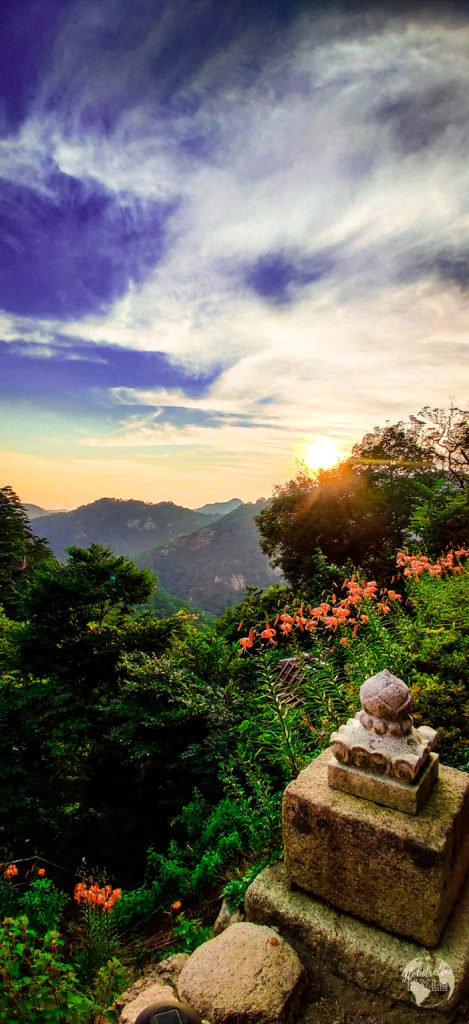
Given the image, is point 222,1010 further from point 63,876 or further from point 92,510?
point 92,510

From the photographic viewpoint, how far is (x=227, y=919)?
2.38 m

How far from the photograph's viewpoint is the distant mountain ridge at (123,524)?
527ft

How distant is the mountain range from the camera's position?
103 m

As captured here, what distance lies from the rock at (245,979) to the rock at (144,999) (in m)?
0.11

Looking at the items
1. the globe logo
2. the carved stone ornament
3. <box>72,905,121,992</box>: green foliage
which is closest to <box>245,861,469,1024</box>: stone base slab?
the globe logo

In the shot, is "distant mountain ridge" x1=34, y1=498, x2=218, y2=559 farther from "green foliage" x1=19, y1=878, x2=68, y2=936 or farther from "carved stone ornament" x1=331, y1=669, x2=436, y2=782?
"carved stone ornament" x1=331, y1=669, x2=436, y2=782

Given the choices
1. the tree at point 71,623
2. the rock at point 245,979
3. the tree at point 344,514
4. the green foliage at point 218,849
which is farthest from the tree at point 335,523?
the rock at point 245,979

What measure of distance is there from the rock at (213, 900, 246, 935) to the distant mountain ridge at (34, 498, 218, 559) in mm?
155845

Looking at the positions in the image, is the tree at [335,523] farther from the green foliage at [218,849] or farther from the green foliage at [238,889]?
the green foliage at [238,889]

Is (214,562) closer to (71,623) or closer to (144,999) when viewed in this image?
(71,623)

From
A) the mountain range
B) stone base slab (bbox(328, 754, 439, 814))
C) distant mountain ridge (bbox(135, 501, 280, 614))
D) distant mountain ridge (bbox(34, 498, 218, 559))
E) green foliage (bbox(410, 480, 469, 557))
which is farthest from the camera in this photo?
distant mountain ridge (bbox(34, 498, 218, 559))

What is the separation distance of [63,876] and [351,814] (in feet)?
21.3

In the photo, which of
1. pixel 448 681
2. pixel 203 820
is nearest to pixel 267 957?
pixel 203 820

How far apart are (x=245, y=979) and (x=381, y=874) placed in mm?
769
